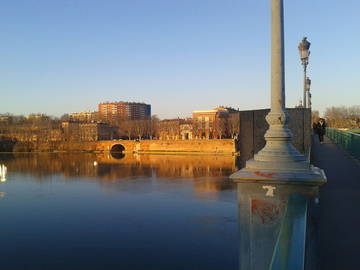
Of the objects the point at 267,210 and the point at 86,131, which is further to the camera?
the point at 86,131

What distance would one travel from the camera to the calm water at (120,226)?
11.4 meters

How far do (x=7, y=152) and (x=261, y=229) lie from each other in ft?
243

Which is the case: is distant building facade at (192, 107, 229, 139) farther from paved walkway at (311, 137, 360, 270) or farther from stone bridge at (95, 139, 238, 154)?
paved walkway at (311, 137, 360, 270)

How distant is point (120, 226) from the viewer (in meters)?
Result: 15.1

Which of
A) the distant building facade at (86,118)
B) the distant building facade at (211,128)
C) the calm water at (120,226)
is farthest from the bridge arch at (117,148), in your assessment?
the calm water at (120,226)

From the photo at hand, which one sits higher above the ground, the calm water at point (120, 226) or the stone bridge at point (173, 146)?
the stone bridge at point (173, 146)

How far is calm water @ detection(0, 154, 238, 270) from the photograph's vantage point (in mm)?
11391

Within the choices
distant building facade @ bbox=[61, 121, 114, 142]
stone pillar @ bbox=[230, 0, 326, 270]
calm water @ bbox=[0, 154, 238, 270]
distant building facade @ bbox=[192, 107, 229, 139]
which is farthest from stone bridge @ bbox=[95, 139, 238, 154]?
stone pillar @ bbox=[230, 0, 326, 270]

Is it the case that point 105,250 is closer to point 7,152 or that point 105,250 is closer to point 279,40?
point 279,40

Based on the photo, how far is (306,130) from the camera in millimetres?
4824

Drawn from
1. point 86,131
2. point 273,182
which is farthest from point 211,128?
point 273,182

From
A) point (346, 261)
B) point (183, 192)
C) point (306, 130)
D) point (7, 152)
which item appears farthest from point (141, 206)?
point (7, 152)

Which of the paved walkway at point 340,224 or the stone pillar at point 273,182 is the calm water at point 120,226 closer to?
the paved walkway at point 340,224

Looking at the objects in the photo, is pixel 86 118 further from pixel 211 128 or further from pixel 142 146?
pixel 211 128
